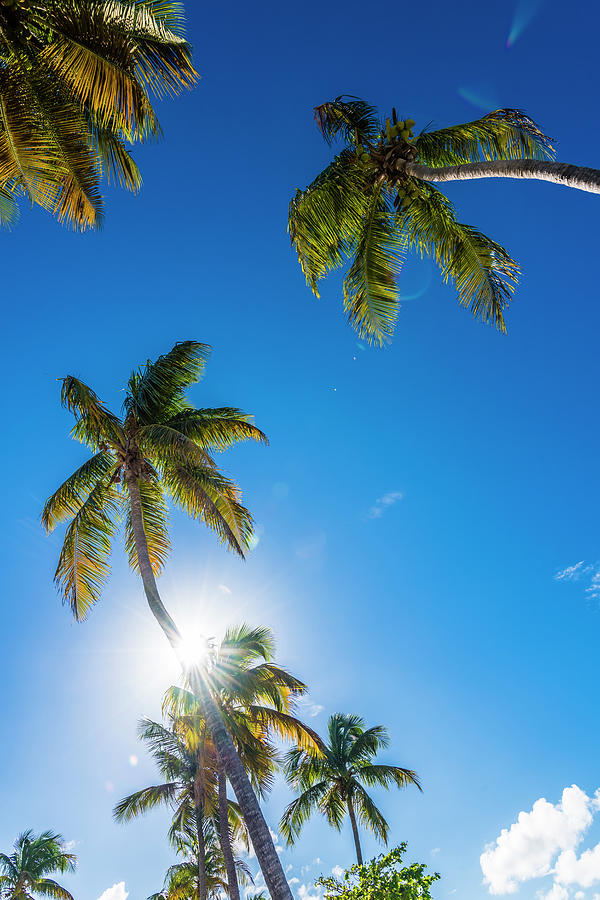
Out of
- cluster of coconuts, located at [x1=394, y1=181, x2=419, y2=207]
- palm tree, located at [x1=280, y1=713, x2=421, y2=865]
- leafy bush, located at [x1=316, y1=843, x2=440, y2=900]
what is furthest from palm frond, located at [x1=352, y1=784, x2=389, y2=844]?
cluster of coconuts, located at [x1=394, y1=181, x2=419, y2=207]

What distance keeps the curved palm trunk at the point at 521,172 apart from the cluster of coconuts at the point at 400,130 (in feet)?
1.36

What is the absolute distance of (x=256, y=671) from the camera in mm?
17219

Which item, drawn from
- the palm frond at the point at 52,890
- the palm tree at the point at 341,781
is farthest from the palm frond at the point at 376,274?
the palm frond at the point at 52,890

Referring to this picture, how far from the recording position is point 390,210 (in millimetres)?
11453

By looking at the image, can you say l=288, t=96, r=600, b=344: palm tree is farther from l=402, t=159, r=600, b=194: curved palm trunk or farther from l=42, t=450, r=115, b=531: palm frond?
l=42, t=450, r=115, b=531: palm frond

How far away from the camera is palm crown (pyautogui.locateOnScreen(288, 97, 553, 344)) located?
10203 mm

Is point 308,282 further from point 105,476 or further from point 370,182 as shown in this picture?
point 105,476

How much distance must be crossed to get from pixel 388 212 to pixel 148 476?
7.63 meters

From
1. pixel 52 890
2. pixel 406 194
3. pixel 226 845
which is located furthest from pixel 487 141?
pixel 52 890

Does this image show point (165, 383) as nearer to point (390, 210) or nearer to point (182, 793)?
point (390, 210)

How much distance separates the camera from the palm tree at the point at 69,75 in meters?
8.84

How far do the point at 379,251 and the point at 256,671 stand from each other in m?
11.8

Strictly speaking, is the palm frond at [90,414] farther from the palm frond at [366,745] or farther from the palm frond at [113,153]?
the palm frond at [366,745]

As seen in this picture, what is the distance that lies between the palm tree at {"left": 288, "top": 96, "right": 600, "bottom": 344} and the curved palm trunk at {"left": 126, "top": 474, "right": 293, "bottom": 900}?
6.49m
